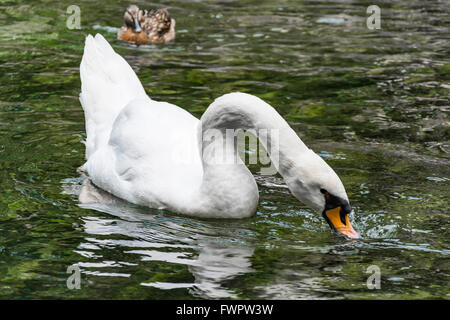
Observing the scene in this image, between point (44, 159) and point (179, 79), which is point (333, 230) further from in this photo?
point (179, 79)

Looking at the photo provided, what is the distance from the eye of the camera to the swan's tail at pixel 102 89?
7.83m

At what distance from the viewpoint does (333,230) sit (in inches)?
238

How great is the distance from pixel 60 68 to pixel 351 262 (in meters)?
6.16

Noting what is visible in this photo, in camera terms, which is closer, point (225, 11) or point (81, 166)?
point (81, 166)

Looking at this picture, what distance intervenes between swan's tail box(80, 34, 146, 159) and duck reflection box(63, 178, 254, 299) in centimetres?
98

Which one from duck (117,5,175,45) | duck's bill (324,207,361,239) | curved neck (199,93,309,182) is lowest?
duck's bill (324,207,361,239)

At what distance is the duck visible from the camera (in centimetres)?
1199

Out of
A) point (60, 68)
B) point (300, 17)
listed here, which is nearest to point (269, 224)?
point (60, 68)
